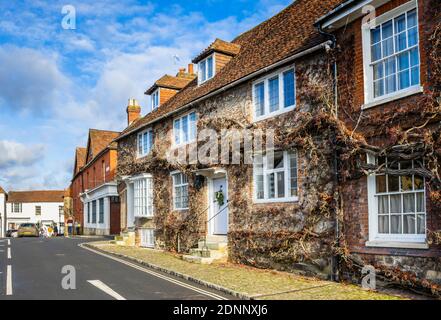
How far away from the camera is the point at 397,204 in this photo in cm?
Result: 1026

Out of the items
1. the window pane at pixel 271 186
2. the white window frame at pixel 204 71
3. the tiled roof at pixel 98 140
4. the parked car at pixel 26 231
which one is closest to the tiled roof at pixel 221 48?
the white window frame at pixel 204 71

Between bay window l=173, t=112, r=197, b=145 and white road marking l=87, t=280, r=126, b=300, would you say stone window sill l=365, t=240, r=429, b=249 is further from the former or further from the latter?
bay window l=173, t=112, r=197, b=145

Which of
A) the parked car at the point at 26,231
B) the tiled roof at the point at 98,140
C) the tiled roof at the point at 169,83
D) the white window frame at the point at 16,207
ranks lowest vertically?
the parked car at the point at 26,231

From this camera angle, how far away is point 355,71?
11.3 meters

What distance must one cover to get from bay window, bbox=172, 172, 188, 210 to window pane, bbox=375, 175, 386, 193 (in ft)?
32.4

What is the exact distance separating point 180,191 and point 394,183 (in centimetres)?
1095

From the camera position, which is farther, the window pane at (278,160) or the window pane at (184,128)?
the window pane at (184,128)

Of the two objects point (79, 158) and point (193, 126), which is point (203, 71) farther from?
point (79, 158)

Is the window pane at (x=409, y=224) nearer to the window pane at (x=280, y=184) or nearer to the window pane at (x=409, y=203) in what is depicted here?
the window pane at (x=409, y=203)

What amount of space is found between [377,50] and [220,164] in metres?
7.23

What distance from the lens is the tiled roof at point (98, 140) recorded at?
4281 cm

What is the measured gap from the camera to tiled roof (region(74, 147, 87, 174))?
174 ft

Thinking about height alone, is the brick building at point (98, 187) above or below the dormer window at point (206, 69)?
below

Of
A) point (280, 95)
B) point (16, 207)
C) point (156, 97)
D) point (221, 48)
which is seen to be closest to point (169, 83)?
point (156, 97)
